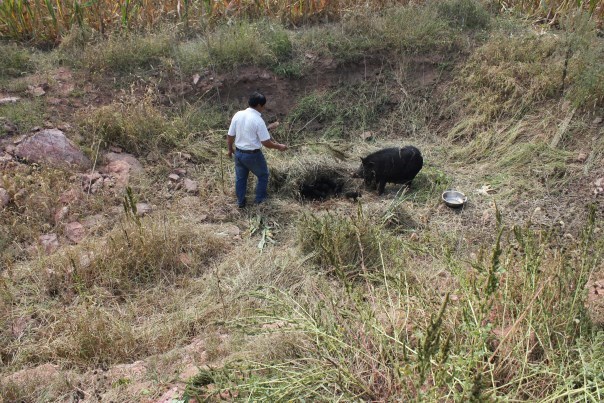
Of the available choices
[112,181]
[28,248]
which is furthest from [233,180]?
[28,248]

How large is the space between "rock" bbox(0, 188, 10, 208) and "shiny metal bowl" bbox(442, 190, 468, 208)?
188 inches

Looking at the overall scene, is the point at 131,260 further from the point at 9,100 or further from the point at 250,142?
the point at 9,100

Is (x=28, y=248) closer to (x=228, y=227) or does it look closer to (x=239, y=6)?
(x=228, y=227)

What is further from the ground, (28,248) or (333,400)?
(333,400)

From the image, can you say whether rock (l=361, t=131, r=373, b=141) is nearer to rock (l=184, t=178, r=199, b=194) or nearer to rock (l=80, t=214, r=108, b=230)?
rock (l=184, t=178, r=199, b=194)

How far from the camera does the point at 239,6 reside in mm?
9109

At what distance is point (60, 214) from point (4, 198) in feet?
2.00

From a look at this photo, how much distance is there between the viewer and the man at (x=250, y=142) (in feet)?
18.6

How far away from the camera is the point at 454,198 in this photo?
239 inches

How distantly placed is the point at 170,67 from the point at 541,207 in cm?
545

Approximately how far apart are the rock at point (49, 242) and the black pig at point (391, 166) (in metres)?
3.39

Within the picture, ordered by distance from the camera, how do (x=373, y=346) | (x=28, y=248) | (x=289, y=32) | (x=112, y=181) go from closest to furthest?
(x=373, y=346) < (x=28, y=248) < (x=112, y=181) < (x=289, y=32)

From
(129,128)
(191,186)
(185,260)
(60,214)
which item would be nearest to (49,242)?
(60,214)

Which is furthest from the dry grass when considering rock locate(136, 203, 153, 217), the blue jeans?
the blue jeans
